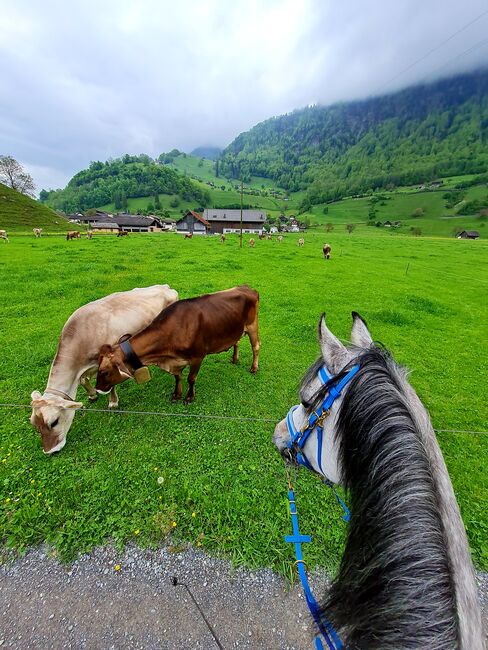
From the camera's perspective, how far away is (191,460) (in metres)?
4.22

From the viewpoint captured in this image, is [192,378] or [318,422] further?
[192,378]

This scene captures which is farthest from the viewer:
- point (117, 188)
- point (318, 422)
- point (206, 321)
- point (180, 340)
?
point (117, 188)

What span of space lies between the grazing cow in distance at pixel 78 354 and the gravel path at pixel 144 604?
5.07ft

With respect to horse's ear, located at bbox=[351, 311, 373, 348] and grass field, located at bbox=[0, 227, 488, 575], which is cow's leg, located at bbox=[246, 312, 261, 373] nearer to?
grass field, located at bbox=[0, 227, 488, 575]

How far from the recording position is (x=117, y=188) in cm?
13325

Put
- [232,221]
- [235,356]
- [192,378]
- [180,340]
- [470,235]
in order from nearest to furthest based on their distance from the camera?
[180,340] → [192,378] → [235,356] → [470,235] → [232,221]

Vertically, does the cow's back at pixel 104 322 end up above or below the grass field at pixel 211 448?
above

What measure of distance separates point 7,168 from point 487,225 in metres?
134

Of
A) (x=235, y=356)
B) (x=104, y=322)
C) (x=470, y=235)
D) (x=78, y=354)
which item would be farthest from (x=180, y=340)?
(x=470, y=235)

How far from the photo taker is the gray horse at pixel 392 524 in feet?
3.76

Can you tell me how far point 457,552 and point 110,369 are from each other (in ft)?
14.2

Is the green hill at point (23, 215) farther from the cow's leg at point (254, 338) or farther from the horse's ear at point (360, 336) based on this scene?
the horse's ear at point (360, 336)

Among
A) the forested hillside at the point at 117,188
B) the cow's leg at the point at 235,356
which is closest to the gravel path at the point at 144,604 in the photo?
the cow's leg at the point at 235,356

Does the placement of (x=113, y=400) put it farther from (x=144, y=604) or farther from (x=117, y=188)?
(x=117, y=188)
